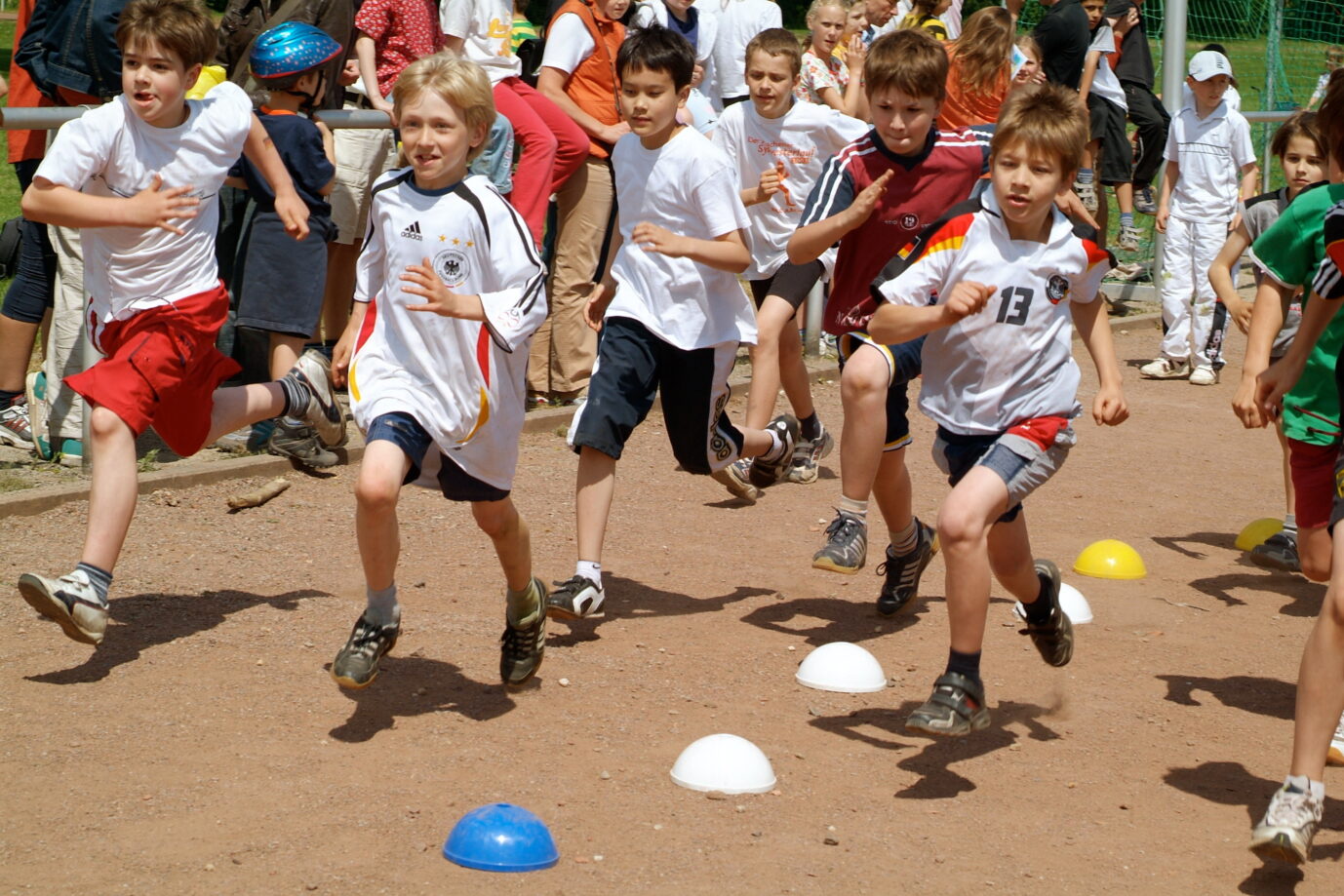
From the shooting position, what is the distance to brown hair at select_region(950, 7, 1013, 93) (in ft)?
31.9

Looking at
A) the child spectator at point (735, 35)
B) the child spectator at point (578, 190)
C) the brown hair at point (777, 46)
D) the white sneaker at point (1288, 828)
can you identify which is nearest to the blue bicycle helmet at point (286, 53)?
the child spectator at point (578, 190)

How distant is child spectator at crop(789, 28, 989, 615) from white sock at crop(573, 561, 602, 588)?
850 millimetres

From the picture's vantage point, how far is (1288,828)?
4000 millimetres

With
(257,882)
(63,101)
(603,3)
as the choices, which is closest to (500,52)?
(603,3)

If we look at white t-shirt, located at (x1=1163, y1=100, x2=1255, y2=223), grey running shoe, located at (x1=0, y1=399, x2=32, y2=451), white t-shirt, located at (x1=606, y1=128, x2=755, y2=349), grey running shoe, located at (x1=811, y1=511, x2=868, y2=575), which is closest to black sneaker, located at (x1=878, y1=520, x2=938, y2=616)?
grey running shoe, located at (x1=811, y1=511, x2=868, y2=575)

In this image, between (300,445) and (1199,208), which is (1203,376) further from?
(300,445)

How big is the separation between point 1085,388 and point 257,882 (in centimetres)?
841

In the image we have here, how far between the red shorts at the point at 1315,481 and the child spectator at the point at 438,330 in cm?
236

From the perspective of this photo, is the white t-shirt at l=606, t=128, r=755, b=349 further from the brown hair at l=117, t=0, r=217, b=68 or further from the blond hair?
the brown hair at l=117, t=0, r=217, b=68

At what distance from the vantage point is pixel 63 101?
7.99m

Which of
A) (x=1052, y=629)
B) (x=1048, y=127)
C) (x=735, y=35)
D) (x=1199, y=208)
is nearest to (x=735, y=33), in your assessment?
(x=735, y=35)

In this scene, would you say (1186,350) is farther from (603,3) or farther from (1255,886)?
(1255,886)

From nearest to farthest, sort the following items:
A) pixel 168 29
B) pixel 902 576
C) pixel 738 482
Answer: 1. pixel 168 29
2. pixel 902 576
3. pixel 738 482

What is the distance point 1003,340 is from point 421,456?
1.77 metres
